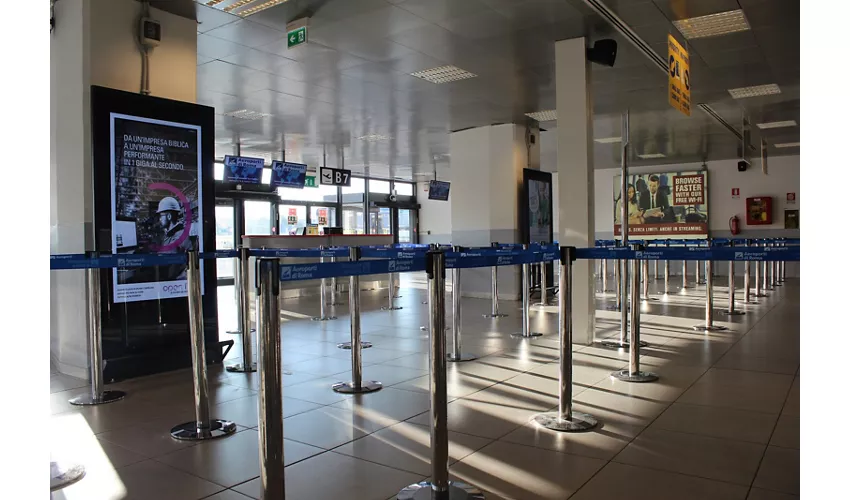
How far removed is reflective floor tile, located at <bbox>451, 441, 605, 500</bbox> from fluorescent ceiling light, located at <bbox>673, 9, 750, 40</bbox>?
16.7 feet

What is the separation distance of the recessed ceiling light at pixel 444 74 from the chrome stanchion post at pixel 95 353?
5.06 meters

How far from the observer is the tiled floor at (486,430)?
272cm

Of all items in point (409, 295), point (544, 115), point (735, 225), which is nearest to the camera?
point (544, 115)

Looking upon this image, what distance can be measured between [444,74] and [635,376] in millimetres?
5028

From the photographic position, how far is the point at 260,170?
579 inches

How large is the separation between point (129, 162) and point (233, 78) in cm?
330

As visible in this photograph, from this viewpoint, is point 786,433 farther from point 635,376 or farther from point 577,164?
point 577,164

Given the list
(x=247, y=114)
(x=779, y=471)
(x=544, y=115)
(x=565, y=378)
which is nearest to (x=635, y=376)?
(x=565, y=378)

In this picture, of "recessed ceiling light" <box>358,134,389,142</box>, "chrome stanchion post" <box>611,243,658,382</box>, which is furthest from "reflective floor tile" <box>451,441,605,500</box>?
"recessed ceiling light" <box>358,134,389,142</box>

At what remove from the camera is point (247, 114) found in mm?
10477

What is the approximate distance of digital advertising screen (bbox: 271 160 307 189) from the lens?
15062 mm
